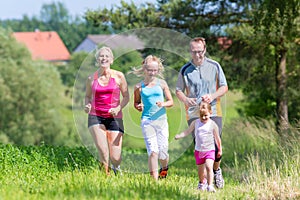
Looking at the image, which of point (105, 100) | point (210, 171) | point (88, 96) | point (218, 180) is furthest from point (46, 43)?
point (210, 171)

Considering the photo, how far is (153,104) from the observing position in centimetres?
901

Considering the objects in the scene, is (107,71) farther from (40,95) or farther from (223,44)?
(40,95)

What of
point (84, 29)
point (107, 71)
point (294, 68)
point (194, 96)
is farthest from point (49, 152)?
point (84, 29)

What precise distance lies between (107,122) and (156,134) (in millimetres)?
892

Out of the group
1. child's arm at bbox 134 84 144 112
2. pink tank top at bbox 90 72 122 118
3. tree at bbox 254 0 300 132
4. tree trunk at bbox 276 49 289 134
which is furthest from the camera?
tree trunk at bbox 276 49 289 134

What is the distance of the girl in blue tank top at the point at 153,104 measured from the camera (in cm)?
902

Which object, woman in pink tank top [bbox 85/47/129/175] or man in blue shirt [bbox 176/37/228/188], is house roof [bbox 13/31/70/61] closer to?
woman in pink tank top [bbox 85/47/129/175]

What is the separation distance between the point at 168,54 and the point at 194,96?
1472mm

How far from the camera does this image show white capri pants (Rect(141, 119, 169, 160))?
9031 millimetres

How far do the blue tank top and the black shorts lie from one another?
710 mm

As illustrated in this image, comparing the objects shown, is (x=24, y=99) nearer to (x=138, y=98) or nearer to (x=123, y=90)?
(x=123, y=90)

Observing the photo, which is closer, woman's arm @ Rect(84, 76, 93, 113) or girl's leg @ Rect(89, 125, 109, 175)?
woman's arm @ Rect(84, 76, 93, 113)

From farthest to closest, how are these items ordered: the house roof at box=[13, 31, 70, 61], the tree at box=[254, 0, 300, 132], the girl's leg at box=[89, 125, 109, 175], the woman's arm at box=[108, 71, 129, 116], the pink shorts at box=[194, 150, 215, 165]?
the house roof at box=[13, 31, 70, 61] → the tree at box=[254, 0, 300, 132] → the girl's leg at box=[89, 125, 109, 175] → the woman's arm at box=[108, 71, 129, 116] → the pink shorts at box=[194, 150, 215, 165]

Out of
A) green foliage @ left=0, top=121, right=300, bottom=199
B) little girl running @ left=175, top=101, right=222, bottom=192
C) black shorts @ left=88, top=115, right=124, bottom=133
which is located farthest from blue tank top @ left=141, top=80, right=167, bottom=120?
green foliage @ left=0, top=121, right=300, bottom=199
